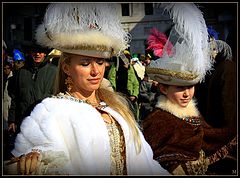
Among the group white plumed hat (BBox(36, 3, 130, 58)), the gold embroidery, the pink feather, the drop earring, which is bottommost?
the gold embroidery

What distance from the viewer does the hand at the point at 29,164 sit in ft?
7.48

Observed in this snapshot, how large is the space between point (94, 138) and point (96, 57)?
0.51 m

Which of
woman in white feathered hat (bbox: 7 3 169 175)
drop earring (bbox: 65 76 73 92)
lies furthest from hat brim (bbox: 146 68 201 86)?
drop earring (bbox: 65 76 73 92)

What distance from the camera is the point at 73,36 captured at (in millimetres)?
2547

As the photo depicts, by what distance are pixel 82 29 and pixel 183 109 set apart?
3.93 ft

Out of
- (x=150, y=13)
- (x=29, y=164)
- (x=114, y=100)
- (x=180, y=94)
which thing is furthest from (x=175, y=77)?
(x=150, y=13)

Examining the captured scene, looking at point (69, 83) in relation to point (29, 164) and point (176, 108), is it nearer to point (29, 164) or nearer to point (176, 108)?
point (29, 164)

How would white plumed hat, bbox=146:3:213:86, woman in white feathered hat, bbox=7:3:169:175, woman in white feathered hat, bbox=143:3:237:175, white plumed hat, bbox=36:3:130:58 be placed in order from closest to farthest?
woman in white feathered hat, bbox=7:3:169:175
white plumed hat, bbox=36:3:130:58
woman in white feathered hat, bbox=143:3:237:175
white plumed hat, bbox=146:3:213:86

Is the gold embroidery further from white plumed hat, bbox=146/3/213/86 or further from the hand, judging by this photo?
white plumed hat, bbox=146/3/213/86

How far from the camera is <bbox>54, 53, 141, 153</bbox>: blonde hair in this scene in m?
2.70

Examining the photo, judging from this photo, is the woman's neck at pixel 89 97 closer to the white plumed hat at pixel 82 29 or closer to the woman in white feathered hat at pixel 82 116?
the woman in white feathered hat at pixel 82 116

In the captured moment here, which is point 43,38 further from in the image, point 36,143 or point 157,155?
point 157,155

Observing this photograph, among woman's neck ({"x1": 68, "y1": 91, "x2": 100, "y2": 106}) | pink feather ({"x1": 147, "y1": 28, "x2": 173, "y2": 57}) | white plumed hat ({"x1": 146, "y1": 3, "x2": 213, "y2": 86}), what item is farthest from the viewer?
pink feather ({"x1": 147, "y1": 28, "x2": 173, "y2": 57})

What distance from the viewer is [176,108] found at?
10.9ft
